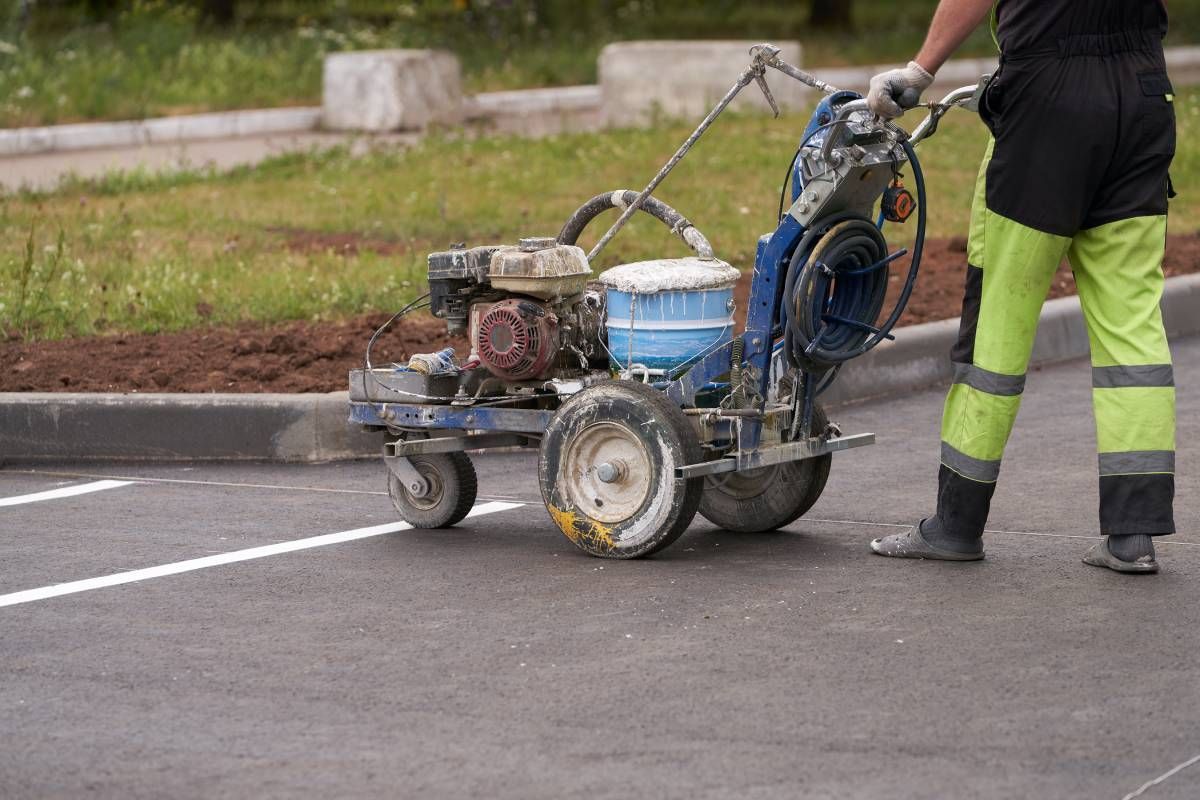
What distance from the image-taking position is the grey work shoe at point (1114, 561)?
5.29m

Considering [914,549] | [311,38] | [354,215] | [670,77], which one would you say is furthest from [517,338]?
[311,38]

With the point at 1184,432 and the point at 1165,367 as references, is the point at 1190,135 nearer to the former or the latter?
the point at 1184,432

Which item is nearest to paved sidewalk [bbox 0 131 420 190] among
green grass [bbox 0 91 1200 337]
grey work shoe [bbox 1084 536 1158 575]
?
green grass [bbox 0 91 1200 337]

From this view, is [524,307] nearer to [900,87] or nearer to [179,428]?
[900,87]

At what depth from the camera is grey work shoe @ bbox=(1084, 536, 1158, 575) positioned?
529 centimetres

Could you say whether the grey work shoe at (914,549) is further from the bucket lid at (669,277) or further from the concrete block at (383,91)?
the concrete block at (383,91)

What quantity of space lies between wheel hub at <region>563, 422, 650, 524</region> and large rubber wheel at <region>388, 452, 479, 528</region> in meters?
0.63

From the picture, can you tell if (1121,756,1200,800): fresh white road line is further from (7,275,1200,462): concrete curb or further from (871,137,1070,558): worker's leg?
(7,275,1200,462): concrete curb

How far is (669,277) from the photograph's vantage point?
5.65 m

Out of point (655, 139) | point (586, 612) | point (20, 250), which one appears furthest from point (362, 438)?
point (655, 139)

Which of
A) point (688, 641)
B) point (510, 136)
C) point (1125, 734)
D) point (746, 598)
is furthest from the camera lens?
point (510, 136)

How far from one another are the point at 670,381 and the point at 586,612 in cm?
96

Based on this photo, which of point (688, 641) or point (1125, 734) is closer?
point (1125, 734)

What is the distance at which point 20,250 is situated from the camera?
10641 millimetres
